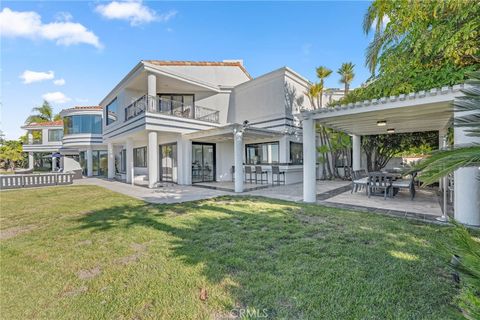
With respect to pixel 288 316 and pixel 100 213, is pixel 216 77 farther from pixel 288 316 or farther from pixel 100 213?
pixel 288 316

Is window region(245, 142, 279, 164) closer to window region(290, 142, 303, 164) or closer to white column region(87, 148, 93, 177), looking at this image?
window region(290, 142, 303, 164)

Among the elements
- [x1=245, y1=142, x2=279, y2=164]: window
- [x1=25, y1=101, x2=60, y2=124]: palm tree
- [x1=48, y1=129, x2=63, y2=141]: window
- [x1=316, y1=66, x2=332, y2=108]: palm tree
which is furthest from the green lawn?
[x1=25, y1=101, x2=60, y2=124]: palm tree

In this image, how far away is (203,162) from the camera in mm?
15852

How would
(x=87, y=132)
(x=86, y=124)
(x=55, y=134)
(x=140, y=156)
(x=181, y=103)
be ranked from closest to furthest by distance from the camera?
1. (x=181, y=103)
2. (x=140, y=156)
3. (x=87, y=132)
4. (x=86, y=124)
5. (x=55, y=134)

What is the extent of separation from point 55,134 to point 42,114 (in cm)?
1279

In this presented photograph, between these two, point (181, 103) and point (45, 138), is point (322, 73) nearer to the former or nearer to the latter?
point (181, 103)

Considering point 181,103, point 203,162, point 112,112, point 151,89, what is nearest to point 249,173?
point 203,162

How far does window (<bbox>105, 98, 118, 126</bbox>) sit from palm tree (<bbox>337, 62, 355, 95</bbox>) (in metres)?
17.2

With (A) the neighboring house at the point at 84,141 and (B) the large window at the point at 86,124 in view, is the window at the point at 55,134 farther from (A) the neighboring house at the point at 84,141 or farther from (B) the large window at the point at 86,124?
(B) the large window at the point at 86,124

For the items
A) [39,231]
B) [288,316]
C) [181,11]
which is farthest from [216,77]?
[288,316]

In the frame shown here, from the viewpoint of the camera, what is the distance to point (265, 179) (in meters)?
15.0


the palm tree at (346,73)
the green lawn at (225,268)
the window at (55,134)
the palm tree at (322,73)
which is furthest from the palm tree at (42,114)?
the palm tree at (346,73)

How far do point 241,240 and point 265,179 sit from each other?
10.7 m

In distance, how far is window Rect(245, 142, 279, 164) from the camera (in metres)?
14.9
